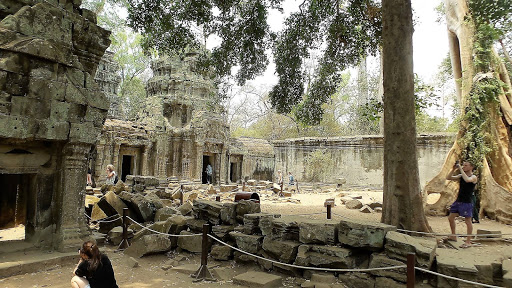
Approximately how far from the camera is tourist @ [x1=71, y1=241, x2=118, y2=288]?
133 inches

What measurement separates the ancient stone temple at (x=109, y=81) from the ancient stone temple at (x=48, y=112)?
1756 cm

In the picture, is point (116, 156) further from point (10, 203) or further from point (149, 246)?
point (149, 246)

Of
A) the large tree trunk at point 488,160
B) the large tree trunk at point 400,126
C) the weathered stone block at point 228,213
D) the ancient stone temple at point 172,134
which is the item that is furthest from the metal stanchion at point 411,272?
the ancient stone temple at point 172,134

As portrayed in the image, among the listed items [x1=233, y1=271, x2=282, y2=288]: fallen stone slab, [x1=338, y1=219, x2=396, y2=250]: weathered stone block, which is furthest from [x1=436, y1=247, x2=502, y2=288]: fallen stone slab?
[x1=233, y1=271, x2=282, y2=288]: fallen stone slab

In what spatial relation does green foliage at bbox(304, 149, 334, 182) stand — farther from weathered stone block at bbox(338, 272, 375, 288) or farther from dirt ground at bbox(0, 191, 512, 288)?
weathered stone block at bbox(338, 272, 375, 288)

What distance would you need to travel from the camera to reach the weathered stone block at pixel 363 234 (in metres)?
4.19

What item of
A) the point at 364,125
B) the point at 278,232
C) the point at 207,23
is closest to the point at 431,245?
the point at 278,232

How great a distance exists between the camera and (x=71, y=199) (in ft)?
17.6

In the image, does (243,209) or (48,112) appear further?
(243,209)

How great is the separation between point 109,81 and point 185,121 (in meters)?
6.28

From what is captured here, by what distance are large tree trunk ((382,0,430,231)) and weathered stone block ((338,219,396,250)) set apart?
1245mm

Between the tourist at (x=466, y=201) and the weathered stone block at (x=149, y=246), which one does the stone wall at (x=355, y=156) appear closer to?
the tourist at (x=466, y=201)

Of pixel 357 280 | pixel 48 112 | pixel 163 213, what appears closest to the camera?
pixel 357 280

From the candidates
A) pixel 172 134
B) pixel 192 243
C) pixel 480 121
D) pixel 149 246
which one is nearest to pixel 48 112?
pixel 149 246
